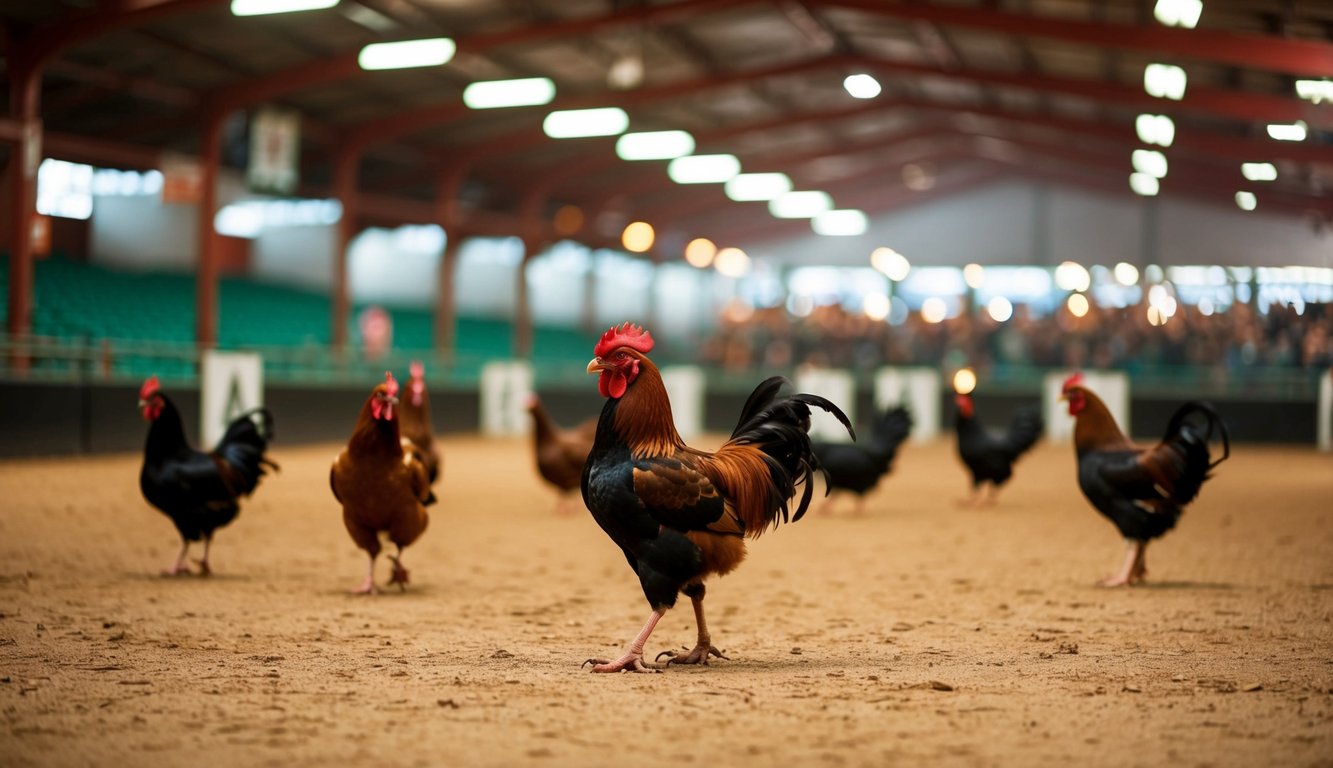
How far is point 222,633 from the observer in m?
7.07

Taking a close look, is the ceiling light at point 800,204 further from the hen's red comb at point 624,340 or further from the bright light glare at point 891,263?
the hen's red comb at point 624,340

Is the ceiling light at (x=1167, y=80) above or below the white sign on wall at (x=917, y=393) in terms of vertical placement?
above

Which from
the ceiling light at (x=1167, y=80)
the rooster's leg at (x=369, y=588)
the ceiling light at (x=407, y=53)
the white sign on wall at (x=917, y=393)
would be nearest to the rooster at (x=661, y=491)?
the rooster's leg at (x=369, y=588)

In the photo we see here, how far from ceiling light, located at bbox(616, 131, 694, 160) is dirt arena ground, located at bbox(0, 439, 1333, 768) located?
68.8 ft

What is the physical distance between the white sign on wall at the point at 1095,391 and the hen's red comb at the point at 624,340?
2108cm

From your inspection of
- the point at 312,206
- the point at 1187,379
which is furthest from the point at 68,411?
the point at 1187,379

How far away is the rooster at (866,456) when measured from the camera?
14.4m

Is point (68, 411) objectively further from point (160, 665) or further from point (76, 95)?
point (160, 665)

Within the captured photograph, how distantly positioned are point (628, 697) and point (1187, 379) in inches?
1066

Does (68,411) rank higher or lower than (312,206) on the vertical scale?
lower

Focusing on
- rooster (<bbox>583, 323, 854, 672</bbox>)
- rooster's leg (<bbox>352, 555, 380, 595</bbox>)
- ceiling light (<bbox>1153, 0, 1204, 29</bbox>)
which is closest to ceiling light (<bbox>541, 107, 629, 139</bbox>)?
ceiling light (<bbox>1153, 0, 1204, 29</bbox>)

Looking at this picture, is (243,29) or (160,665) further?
(243,29)

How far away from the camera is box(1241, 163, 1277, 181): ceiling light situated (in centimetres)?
3198

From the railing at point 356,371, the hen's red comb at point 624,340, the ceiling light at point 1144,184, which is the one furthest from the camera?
the ceiling light at point 1144,184
